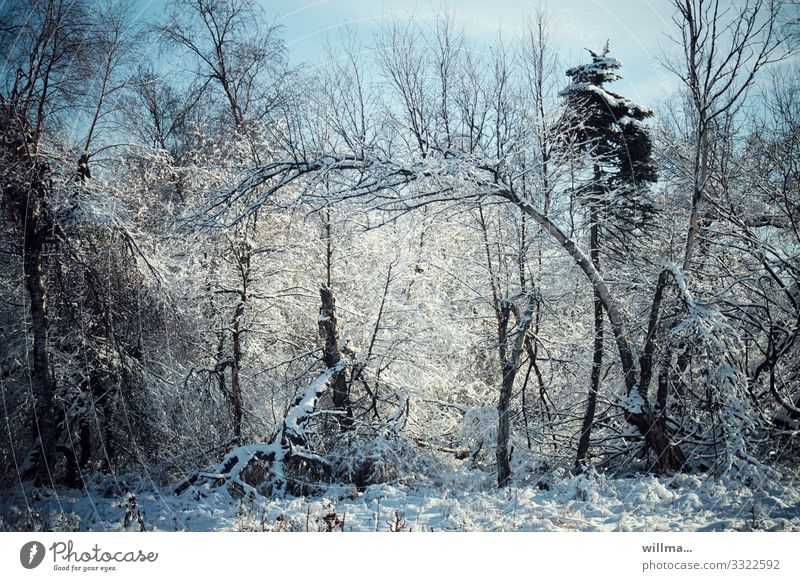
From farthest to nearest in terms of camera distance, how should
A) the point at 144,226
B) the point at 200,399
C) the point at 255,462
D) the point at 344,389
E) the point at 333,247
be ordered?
the point at 333,247 < the point at 344,389 < the point at 200,399 < the point at 144,226 < the point at 255,462

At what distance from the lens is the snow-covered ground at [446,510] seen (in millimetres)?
3475

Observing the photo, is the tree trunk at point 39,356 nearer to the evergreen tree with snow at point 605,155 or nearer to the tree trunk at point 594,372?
the tree trunk at point 594,372

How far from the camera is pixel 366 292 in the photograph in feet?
25.5

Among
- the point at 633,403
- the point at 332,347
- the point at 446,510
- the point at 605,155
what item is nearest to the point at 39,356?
the point at 332,347

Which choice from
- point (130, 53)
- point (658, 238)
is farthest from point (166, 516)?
point (658, 238)

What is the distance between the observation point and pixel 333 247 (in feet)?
24.4

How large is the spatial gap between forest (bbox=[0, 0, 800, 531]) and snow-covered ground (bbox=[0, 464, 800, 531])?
28 millimetres

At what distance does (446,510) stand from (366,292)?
4383 millimetres

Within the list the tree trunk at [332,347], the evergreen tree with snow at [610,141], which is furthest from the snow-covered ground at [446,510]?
the evergreen tree with snow at [610,141]

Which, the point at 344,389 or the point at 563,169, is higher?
the point at 563,169

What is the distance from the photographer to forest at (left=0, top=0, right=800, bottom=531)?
414 centimetres

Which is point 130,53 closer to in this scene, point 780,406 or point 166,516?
point 166,516

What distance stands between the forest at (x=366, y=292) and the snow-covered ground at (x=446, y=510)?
0.09 feet

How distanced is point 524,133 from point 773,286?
10.1 ft
